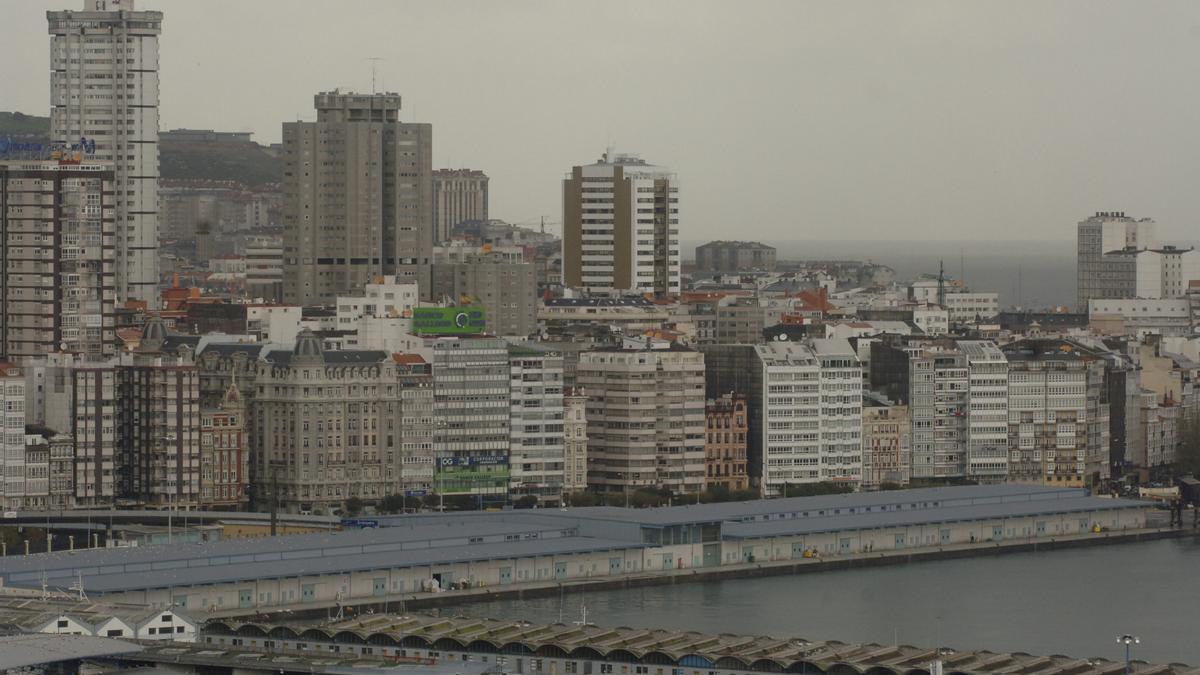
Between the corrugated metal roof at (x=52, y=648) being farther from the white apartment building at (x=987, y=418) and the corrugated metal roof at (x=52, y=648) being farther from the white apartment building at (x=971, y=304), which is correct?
the white apartment building at (x=971, y=304)

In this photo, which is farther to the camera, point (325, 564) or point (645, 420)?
point (645, 420)

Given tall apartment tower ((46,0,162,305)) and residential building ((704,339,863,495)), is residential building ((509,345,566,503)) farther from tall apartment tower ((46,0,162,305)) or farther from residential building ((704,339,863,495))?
tall apartment tower ((46,0,162,305))

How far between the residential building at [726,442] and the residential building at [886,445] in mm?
2670

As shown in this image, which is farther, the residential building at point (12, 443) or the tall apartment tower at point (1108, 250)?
the tall apartment tower at point (1108, 250)

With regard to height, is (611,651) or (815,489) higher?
(815,489)

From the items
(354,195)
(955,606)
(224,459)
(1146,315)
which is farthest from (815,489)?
(1146,315)

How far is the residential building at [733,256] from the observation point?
140m

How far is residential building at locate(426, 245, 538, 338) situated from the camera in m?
80.5

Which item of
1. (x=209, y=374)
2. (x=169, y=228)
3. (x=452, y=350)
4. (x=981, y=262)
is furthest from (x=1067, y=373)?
(x=981, y=262)

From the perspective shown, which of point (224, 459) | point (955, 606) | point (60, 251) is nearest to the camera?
point (955, 606)

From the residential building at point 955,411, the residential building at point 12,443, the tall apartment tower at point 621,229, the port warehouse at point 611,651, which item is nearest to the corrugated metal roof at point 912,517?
the residential building at point 955,411

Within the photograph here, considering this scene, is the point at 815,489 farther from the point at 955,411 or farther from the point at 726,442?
the point at 955,411

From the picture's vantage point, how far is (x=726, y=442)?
66.1 m

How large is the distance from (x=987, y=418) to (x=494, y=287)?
16.9 metres
